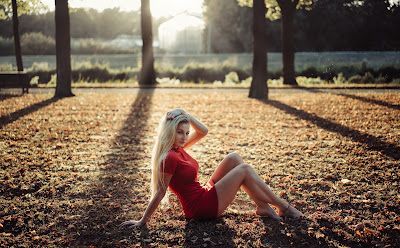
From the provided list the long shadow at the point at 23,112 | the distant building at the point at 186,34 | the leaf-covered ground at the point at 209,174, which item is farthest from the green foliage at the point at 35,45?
the leaf-covered ground at the point at 209,174

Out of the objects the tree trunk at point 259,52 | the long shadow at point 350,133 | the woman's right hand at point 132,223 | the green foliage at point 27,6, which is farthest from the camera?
the green foliage at point 27,6

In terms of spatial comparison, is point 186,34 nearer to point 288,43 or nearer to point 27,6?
point 288,43

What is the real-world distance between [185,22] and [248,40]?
8.32 meters

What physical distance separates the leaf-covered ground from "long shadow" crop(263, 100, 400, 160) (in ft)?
0.09

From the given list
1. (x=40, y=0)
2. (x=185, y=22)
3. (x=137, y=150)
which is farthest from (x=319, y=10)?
(x=137, y=150)

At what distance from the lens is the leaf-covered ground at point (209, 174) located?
3.96m

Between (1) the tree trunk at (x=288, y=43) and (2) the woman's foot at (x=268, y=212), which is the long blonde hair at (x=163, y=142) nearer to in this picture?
(2) the woman's foot at (x=268, y=212)

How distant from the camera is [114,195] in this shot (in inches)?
202

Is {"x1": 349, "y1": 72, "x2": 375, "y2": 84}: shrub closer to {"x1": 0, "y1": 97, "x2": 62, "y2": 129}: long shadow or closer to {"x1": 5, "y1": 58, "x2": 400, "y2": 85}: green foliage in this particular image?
{"x1": 5, "y1": 58, "x2": 400, "y2": 85}: green foliage

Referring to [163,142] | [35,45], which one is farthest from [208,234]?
[35,45]

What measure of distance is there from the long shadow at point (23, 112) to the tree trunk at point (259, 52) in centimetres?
739

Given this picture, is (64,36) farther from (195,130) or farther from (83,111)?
(195,130)

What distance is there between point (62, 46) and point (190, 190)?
37.6 feet

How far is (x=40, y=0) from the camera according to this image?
53.8 feet
